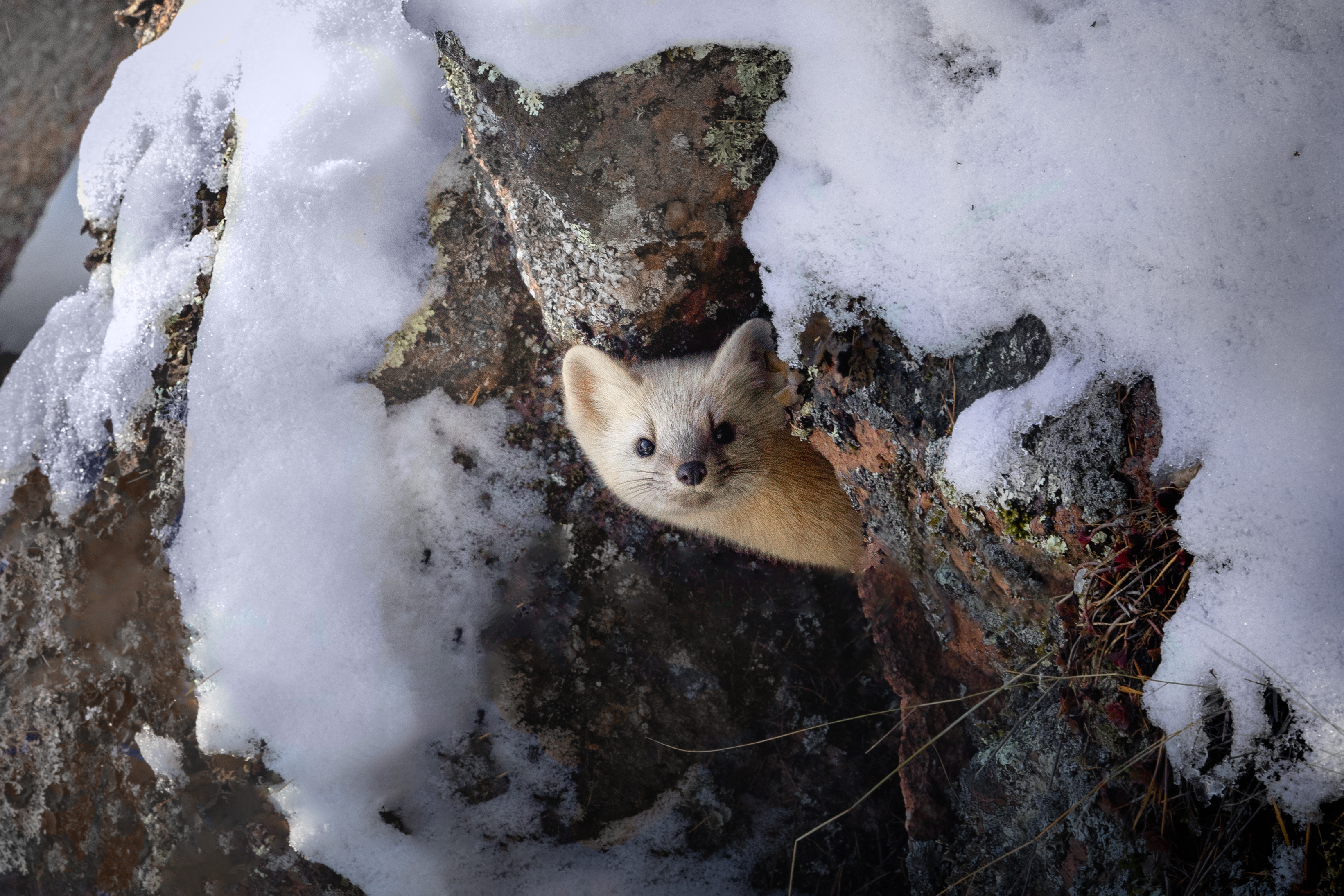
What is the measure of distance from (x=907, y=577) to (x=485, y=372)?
1.70 m

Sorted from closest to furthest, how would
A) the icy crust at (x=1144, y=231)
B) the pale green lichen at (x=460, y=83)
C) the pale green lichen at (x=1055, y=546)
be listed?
the icy crust at (x=1144, y=231) → the pale green lichen at (x=1055, y=546) → the pale green lichen at (x=460, y=83)

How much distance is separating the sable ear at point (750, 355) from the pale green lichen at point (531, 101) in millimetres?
900

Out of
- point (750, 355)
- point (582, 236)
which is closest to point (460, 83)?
point (582, 236)

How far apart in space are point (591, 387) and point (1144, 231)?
1716 millimetres

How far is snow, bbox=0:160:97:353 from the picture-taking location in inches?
115

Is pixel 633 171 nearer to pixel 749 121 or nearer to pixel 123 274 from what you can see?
pixel 749 121

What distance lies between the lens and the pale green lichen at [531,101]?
6.14ft

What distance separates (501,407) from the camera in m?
2.66

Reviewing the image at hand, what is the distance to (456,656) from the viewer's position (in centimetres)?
252

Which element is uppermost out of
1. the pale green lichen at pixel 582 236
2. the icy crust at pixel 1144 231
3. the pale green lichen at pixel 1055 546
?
the icy crust at pixel 1144 231

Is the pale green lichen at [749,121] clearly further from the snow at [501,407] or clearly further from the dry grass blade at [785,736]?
the dry grass blade at [785,736]

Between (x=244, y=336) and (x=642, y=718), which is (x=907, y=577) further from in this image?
(x=244, y=336)

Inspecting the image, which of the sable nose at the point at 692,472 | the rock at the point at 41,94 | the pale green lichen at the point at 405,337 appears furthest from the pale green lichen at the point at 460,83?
the rock at the point at 41,94

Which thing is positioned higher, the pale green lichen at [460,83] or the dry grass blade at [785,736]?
the pale green lichen at [460,83]
